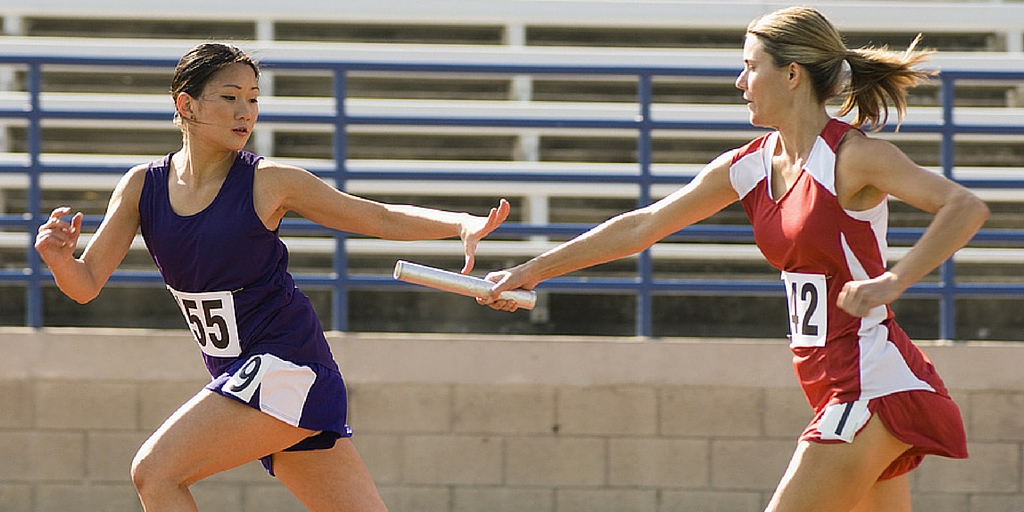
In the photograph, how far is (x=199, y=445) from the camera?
138 inches

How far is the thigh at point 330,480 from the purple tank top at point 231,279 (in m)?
0.27

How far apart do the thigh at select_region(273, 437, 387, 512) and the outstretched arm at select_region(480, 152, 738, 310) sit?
23.6 inches

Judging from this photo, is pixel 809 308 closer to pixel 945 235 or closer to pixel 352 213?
pixel 945 235

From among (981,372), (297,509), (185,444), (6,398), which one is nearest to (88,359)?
(6,398)

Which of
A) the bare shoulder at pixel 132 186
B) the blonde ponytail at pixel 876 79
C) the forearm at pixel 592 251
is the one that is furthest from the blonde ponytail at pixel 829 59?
the bare shoulder at pixel 132 186

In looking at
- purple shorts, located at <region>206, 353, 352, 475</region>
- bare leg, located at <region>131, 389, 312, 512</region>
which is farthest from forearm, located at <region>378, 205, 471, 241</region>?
bare leg, located at <region>131, 389, 312, 512</region>

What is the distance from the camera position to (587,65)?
20.3 ft

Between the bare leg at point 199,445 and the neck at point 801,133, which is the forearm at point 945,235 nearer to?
the neck at point 801,133

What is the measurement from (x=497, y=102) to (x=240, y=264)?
4.28 m

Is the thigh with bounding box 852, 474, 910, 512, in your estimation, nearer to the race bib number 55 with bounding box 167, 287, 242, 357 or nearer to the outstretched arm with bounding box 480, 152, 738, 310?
the outstretched arm with bounding box 480, 152, 738, 310

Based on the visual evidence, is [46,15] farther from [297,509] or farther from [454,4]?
[297,509]

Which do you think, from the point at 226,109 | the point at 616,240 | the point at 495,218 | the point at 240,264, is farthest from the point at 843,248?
the point at 226,109

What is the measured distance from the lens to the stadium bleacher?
24.4 feet

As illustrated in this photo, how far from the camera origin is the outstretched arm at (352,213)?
372 centimetres
